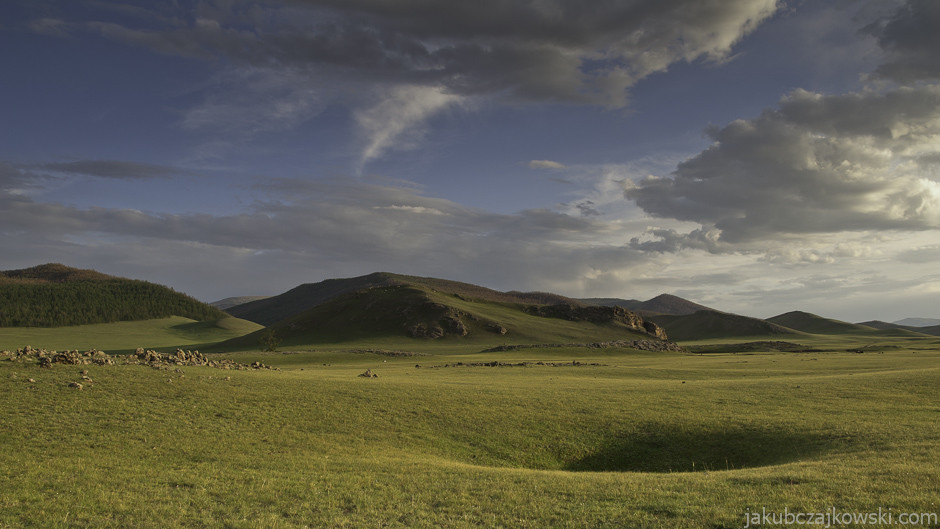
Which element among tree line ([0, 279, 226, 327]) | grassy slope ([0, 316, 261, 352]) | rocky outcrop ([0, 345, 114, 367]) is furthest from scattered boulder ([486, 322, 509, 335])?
tree line ([0, 279, 226, 327])

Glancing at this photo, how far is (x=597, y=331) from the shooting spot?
150 metres

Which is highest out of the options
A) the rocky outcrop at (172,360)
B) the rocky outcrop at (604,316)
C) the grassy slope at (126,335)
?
the rocky outcrop at (604,316)

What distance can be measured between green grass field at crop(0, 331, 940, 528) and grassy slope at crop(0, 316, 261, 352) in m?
106

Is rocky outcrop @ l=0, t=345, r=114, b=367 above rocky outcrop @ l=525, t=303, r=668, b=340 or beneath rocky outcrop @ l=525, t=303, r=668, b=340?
beneath

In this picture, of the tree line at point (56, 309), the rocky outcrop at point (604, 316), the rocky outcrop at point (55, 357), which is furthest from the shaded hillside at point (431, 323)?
the tree line at point (56, 309)

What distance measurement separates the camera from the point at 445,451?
23531mm

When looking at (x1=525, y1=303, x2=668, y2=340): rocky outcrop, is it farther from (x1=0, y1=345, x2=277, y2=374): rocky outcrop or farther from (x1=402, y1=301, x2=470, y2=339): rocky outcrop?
(x1=0, y1=345, x2=277, y2=374): rocky outcrop

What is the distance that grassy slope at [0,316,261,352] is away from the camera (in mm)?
125312

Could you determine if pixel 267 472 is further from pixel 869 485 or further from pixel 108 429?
pixel 869 485

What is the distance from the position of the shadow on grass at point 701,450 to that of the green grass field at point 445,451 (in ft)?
0.36

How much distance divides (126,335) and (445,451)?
167491mm

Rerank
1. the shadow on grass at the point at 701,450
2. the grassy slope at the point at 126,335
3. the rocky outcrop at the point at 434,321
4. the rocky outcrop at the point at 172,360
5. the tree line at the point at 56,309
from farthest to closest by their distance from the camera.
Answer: the tree line at the point at 56,309 < the rocky outcrop at the point at 434,321 < the grassy slope at the point at 126,335 < the rocky outcrop at the point at 172,360 < the shadow on grass at the point at 701,450

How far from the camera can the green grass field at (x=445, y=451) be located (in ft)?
45.0

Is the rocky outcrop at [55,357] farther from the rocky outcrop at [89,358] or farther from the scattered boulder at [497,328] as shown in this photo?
the scattered boulder at [497,328]
